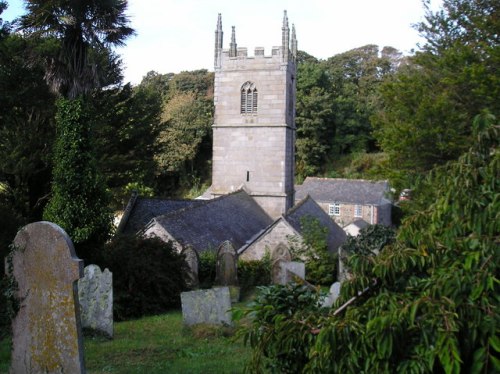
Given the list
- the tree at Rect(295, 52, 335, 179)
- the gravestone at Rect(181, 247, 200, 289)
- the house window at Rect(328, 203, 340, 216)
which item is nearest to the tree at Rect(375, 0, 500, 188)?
the gravestone at Rect(181, 247, 200, 289)

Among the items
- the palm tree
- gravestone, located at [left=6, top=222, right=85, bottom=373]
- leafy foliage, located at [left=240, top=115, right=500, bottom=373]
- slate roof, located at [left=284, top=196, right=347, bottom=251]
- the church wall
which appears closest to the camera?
leafy foliage, located at [left=240, top=115, right=500, bottom=373]

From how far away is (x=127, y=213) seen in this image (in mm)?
22328

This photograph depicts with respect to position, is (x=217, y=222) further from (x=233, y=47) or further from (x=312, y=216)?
(x=233, y=47)

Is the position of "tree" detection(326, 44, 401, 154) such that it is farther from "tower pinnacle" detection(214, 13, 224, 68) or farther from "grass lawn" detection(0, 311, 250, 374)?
"grass lawn" detection(0, 311, 250, 374)

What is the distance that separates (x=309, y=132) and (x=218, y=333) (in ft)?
140

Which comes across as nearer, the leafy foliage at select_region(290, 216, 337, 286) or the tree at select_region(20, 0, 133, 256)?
the tree at select_region(20, 0, 133, 256)

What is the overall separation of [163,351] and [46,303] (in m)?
2.74

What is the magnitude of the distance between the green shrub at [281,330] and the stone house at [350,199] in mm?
36189

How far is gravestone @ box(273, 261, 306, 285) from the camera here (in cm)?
1420

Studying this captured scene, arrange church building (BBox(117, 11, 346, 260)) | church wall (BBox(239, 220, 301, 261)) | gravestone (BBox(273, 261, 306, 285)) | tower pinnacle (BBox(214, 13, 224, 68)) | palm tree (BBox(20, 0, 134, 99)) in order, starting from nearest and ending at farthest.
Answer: palm tree (BBox(20, 0, 134, 99))
gravestone (BBox(273, 261, 306, 285))
church wall (BBox(239, 220, 301, 261))
church building (BBox(117, 11, 346, 260))
tower pinnacle (BBox(214, 13, 224, 68))

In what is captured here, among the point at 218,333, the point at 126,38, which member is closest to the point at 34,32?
the point at 126,38

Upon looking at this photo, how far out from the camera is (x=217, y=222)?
21.9m

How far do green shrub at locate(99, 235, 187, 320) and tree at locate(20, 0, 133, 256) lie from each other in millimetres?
770

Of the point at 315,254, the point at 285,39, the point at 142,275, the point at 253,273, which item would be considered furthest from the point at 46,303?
the point at 285,39
